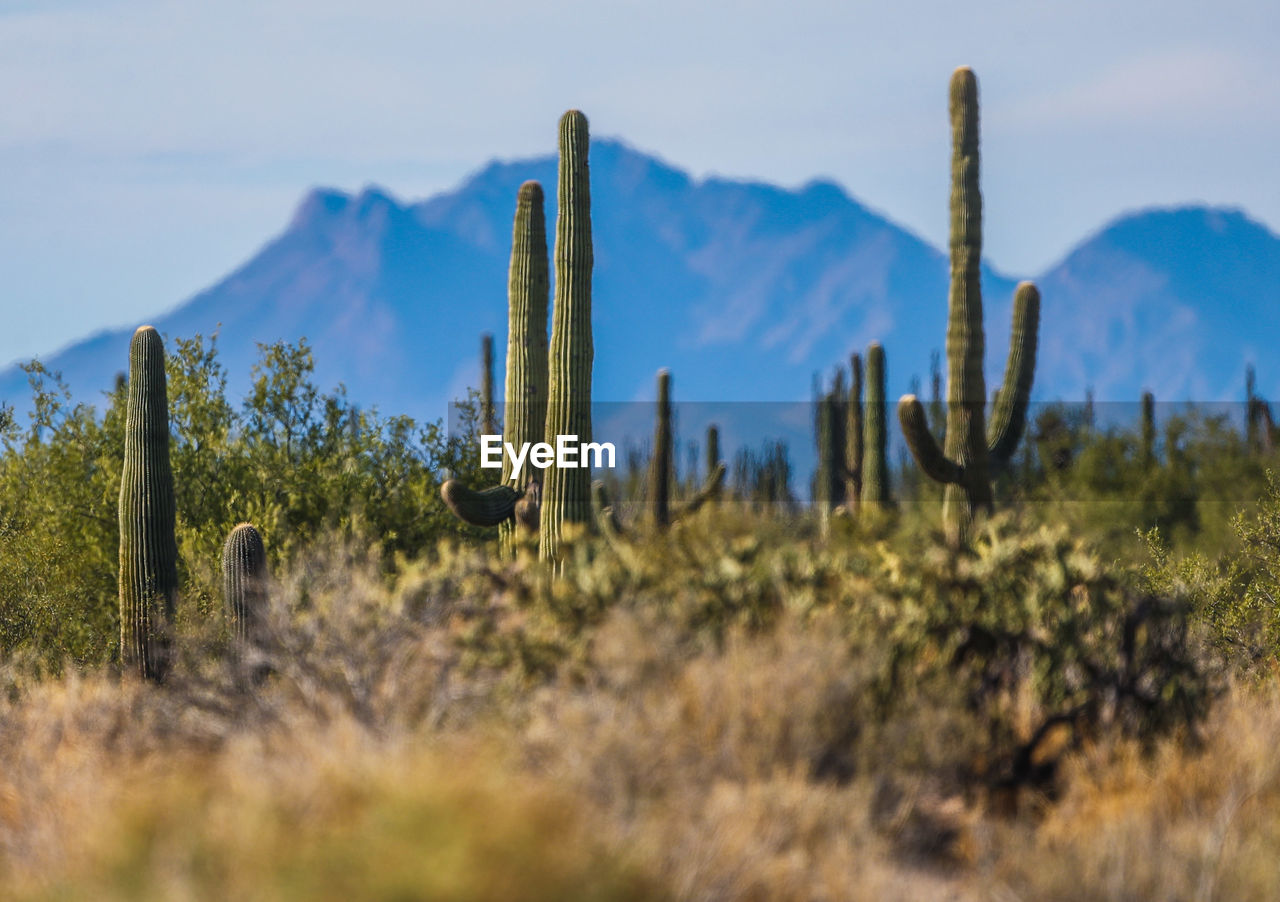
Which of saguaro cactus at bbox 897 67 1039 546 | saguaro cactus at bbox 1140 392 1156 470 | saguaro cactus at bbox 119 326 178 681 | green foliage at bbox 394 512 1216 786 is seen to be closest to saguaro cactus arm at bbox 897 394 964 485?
saguaro cactus at bbox 897 67 1039 546

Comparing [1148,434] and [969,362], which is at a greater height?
[969,362]

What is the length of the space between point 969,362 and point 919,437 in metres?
2.73

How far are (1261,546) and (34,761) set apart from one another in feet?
40.4

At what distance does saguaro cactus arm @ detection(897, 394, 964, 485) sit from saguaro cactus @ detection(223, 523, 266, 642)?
242 inches

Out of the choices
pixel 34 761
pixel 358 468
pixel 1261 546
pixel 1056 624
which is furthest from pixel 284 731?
pixel 358 468

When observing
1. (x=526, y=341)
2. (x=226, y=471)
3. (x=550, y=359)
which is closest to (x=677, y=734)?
(x=550, y=359)

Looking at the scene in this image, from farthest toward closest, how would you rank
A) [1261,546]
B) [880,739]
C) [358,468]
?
[358,468], [1261,546], [880,739]

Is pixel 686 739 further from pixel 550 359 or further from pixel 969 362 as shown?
pixel 969 362

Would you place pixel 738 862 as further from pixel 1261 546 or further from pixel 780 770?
pixel 1261 546

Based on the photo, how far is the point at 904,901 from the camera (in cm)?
614

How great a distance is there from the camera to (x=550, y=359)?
1467cm

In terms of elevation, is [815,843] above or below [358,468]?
below

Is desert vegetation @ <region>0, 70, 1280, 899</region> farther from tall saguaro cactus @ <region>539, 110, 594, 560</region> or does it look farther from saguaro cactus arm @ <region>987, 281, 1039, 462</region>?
saguaro cactus arm @ <region>987, 281, 1039, 462</region>

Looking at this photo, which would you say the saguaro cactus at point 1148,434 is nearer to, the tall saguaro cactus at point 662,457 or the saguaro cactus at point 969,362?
the tall saguaro cactus at point 662,457
